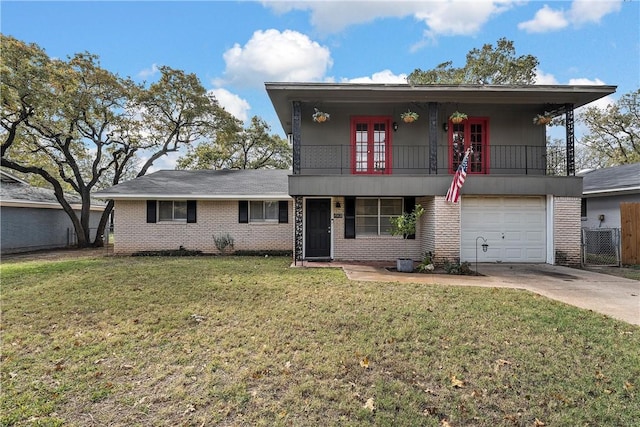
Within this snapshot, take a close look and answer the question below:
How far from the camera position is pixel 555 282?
8.00 m

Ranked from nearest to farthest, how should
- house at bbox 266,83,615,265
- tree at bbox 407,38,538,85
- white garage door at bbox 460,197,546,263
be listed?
house at bbox 266,83,615,265 → white garage door at bbox 460,197,546,263 → tree at bbox 407,38,538,85

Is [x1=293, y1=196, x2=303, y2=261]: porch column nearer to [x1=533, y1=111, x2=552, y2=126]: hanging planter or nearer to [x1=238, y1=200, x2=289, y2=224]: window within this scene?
[x1=238, y1=200, x2=289, y2=224]: window

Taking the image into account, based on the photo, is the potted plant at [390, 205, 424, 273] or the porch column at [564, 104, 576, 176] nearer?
the potted plant at [390, 205, 424, 273]

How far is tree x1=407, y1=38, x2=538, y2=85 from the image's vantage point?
74.4 ft

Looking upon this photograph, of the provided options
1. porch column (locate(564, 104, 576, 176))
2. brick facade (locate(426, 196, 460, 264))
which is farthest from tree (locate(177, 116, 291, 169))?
porch column (locate(564, 104, 576, 176))

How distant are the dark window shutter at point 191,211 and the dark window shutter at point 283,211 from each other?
3.38 m

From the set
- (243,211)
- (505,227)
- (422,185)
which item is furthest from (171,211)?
(505,227)

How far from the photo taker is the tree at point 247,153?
2798 cm

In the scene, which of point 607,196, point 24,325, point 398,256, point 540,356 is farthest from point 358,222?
point 607,196

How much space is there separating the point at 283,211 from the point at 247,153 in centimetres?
1731

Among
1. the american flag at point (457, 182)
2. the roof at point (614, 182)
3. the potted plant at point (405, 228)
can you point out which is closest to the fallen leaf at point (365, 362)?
the potted plant at point (405, 228)

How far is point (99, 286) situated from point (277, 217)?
7.25 meters

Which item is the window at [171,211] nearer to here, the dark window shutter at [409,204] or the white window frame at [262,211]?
the white window frame at [262,211]

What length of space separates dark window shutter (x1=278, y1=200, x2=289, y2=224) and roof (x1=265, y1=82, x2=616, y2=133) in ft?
14.0
